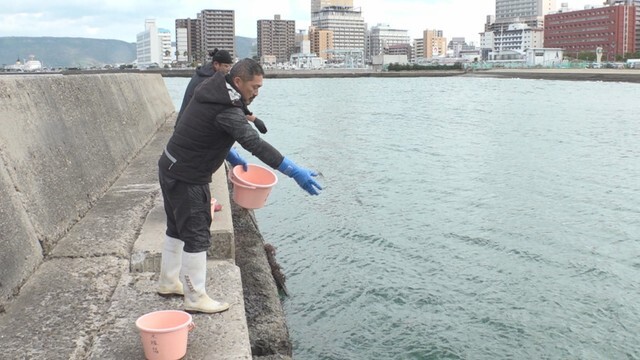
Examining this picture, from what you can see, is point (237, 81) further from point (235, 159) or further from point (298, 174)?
point (235, 159)

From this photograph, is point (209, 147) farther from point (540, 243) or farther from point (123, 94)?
point (540, 243)

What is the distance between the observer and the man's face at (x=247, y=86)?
12.7 ft

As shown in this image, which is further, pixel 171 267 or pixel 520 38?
pixel 520 38

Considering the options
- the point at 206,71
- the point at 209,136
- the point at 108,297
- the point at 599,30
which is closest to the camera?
the point at 209,136

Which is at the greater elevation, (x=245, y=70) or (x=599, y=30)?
(x=599, y=30)

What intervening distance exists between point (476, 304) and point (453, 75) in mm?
136221

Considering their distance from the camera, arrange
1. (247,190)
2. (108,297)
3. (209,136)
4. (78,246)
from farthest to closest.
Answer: (247,190) < (78,246) < (108,297) < (209,136)

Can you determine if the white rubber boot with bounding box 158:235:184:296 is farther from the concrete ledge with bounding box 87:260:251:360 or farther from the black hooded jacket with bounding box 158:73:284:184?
the black hooded jacket with bounding box 158:73:284:184

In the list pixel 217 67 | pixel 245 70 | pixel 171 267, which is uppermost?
pixel 217 67

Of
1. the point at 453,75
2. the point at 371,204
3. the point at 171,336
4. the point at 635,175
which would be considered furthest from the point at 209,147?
the point at 453,75

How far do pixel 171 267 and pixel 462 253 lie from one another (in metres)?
6.60

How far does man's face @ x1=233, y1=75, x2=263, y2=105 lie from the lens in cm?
386

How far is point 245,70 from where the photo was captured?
3.84 metres

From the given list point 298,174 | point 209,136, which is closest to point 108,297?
point 209,136
